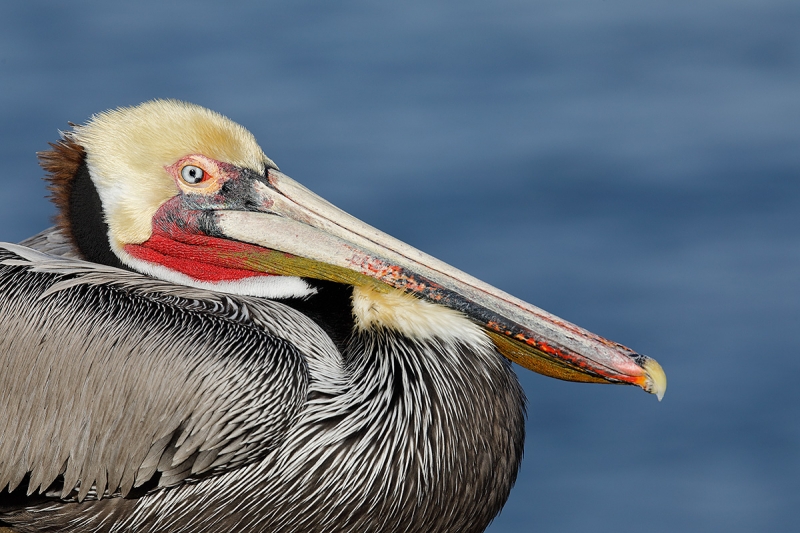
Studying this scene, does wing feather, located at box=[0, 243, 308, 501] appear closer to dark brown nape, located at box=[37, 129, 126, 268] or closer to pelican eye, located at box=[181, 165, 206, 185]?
dark brown nape, located at box=[37, 129, 126, 268]

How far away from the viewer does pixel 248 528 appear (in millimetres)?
3896

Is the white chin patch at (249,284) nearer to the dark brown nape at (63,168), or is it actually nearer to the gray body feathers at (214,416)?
the gray body feathers at (214,416)

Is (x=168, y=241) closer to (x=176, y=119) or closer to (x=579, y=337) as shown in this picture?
(x=176, y=119)

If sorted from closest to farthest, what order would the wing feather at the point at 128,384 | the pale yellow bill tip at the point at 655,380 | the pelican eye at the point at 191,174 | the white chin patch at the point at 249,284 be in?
the wing feather at the point at 128,384, the pale yellow bill tip at the point at 655,380, the pelican eye at the point at 191,174, the white chin patch at the point at 249,284

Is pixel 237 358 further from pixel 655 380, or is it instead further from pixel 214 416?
pixel 655 380

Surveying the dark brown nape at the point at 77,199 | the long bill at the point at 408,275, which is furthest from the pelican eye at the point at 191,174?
the dark brown nape at the point at 77,199

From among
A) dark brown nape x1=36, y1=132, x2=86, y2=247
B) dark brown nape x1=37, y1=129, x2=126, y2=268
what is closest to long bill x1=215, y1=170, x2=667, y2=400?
dark brown nape x1=37, y1=129, x2=126, y2=268

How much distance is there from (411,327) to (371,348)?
0.14 meters

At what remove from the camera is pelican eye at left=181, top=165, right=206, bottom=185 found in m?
4.12

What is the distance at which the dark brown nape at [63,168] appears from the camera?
4.20 meters

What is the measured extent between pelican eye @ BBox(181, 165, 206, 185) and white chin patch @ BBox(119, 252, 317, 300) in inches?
12.8

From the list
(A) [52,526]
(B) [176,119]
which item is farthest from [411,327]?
(A) [52,526]

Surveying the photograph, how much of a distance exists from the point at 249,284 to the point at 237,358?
0.48m

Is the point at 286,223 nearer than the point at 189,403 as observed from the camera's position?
No
